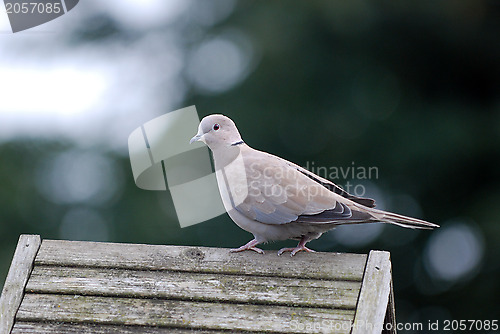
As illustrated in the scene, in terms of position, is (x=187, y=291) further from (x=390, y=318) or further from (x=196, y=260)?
(x=390, y=318)

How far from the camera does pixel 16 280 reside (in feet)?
11.0

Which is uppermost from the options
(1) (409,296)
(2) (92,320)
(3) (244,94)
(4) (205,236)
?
(2) (92,320)

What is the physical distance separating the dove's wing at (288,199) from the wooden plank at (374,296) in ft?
1.20

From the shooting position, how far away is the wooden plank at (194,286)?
3201mm

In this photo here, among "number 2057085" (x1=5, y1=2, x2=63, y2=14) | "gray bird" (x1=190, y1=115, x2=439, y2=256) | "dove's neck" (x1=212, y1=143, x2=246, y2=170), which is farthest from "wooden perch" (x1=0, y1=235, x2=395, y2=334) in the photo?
"number 2057085" (x1=5, y1=2, x2=63, y2=14)

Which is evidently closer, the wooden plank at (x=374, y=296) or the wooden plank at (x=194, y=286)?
the wooden plank at (x=374, y=296)

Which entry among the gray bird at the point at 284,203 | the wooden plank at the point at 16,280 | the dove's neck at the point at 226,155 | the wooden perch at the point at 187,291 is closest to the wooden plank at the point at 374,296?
the wooden perch at the point at 187,291

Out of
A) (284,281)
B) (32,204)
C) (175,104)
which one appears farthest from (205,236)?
(284,281)

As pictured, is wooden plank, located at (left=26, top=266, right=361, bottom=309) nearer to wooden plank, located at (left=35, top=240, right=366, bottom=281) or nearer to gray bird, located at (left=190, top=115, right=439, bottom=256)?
wooden plank, located at (left=35, top=240, right=366, bottom=281)

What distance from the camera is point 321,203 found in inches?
144

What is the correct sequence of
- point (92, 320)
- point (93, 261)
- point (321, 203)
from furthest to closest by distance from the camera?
point (321, 203) < point (93, 261) < point (92, 320)

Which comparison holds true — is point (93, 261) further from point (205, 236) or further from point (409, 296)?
point (409, 296)

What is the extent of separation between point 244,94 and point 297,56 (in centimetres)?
58

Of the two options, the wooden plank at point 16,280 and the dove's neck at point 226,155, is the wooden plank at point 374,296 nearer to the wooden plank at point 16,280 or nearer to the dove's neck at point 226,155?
the dove's neck at point 226,155
